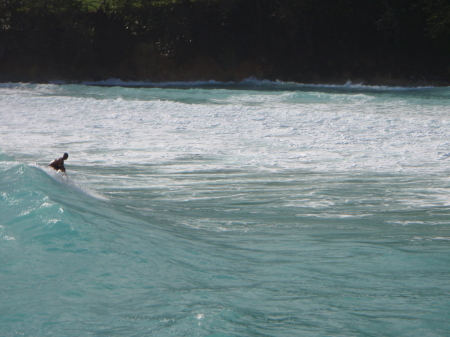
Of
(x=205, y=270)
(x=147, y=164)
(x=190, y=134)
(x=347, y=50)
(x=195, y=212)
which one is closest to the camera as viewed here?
(x=205, y=270)

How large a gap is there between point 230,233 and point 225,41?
86.0ft

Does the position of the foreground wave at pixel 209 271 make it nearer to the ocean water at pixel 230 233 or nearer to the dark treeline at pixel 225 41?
the ocean water at pixel 230 233

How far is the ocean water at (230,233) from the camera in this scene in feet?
12.2

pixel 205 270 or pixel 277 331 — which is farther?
pixel 205 270

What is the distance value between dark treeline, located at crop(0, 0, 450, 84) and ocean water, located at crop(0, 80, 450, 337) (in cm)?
1708

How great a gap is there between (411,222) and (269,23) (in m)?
26.4

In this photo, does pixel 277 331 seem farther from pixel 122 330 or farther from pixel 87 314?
pixel 87 314

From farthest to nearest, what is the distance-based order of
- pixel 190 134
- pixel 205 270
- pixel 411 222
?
pixel 190 134
pixel 411 222
pixel 205 270

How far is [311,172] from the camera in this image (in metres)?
9.37

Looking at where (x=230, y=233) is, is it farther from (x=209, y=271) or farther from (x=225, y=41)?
(x=225, y=41)

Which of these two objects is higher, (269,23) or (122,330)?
(269,23)

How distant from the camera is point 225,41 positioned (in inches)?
1225

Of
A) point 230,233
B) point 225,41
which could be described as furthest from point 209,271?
point 225,41

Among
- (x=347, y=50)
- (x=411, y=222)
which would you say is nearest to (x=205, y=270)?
(x=411, y=222)
